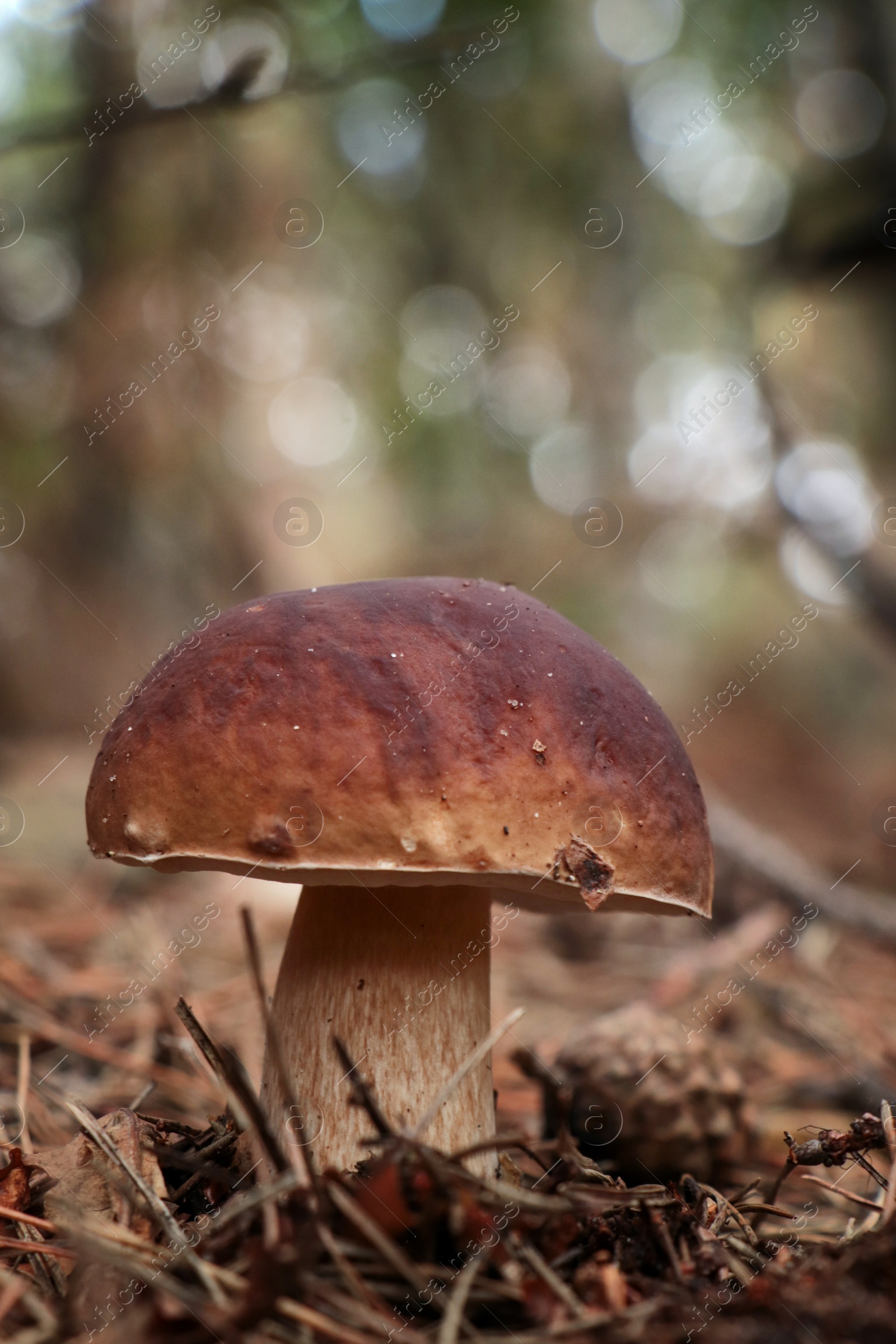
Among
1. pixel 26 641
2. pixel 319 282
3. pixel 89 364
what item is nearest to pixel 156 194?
pixel 89 364

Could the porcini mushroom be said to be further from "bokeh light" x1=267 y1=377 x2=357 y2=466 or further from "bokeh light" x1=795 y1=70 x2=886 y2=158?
"bokeh light" x1=267 y1=377 x2=357 y2=466

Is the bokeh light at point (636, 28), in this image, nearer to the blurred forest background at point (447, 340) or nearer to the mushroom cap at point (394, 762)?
the blurred forest background at point (447, 340)

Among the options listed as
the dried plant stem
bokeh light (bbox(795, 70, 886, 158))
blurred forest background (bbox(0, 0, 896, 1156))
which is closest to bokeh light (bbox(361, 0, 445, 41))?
blurred forest background (bbox(0, 0, 896, 1156))

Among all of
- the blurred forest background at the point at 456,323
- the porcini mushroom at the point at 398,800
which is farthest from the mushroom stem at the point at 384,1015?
the blurred forest background at the point at 456,323

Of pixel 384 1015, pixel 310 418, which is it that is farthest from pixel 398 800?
pixel 310 418

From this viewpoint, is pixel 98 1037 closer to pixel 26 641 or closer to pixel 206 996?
pixel 206 996

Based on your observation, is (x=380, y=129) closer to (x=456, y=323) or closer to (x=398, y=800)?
(x=456, y=323)
